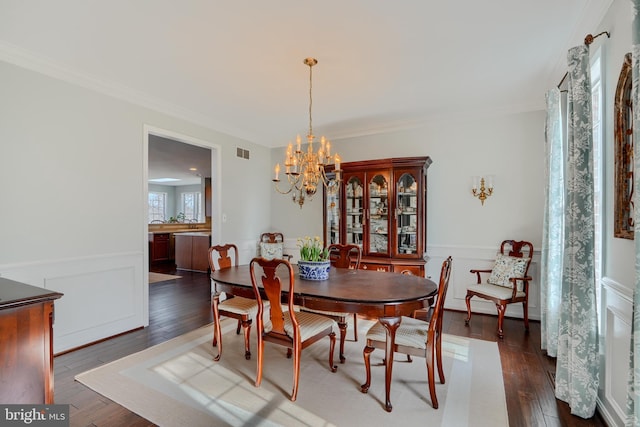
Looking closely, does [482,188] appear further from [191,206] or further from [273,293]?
[191,206]

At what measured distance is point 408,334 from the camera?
2250 millimetres

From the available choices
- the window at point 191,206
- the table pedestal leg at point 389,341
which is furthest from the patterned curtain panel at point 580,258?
the window at point 191,206

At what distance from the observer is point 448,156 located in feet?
14.1

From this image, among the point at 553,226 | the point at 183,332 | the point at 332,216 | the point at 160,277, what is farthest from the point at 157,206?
the point at 553,226

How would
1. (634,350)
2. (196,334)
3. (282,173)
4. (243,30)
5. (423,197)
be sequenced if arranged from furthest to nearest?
(282,173) → (423,197) → (196,334) → (243,30) → (634,350)

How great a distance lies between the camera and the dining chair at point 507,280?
3.37m

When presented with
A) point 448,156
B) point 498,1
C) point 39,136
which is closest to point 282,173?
point 448,156

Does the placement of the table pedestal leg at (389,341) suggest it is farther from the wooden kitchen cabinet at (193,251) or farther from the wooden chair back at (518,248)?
the wooden kitchen cabinet at (193,251)

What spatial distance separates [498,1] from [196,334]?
3.91 meters

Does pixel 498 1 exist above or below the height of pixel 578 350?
above

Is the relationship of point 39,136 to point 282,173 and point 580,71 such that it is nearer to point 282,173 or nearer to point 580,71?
point 282,173

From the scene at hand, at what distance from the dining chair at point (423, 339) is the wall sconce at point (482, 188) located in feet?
7.35

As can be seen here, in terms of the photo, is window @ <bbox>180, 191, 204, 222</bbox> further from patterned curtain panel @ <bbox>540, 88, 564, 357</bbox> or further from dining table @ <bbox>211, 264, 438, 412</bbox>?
patterned curtain panel @ <bbox>540, 88, 564, 357</bbox>

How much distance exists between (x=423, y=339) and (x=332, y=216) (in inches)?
107
